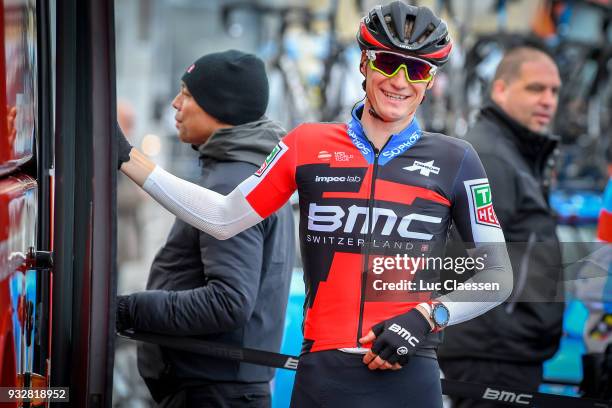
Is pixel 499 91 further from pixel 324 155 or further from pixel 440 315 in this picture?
pixel 440 315

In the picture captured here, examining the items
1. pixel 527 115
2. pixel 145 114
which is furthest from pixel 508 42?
pixel 145 114

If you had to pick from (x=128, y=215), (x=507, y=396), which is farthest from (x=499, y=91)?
(x=128, y=215)

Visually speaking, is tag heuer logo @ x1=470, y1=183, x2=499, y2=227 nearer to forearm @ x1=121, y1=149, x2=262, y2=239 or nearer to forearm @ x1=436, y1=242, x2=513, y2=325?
forearm @ x1=436, y1=242, x2=513, y2=325

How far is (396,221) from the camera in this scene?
2775 mm

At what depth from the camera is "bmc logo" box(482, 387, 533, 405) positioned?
3.50 metres

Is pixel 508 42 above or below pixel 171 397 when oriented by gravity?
above

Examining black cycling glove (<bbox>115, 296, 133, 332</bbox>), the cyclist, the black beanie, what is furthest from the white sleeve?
the black beanie

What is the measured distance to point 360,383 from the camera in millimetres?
2744

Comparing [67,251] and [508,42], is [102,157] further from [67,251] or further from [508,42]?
[508,42]

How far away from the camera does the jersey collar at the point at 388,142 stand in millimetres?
2832

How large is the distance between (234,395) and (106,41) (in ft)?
4.72

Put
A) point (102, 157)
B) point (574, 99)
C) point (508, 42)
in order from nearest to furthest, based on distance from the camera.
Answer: point (102, 157)
point (508, 42)
point (574, 99)

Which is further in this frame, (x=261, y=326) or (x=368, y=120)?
(x=261, y=326)

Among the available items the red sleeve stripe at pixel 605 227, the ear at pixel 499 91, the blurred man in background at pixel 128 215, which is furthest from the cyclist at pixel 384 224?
the blurred man in background at pixel 128 215
